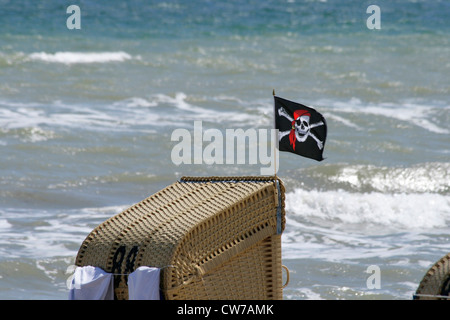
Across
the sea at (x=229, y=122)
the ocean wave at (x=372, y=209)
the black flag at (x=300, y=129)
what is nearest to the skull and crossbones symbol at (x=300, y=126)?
the black flag at (x=300, y=129)

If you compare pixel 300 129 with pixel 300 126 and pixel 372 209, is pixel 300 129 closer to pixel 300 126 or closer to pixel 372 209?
pixel 300 126

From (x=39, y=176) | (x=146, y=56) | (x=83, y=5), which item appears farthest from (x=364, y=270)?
(x=83, y=5)

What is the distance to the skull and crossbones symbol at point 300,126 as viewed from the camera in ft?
15.4

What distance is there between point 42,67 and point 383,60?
899 cm

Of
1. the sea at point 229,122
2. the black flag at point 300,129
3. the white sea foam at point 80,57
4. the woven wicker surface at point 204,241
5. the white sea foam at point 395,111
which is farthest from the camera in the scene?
the white sea foam at point 80,57

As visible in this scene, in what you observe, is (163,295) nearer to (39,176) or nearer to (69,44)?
(39,176)

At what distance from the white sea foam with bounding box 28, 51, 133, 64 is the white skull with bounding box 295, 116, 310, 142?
16.2m

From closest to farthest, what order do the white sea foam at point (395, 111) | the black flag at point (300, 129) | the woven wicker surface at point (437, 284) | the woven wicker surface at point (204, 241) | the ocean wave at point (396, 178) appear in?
the woven wicker surface at point (437, 284), the woven wicker surface at point (204, 241), the black flag at point (300, 129), the ocean wave at point (396, 178), the white sea foam at point (395, 111)

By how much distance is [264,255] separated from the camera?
471 cm

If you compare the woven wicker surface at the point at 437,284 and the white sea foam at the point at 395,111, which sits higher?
the white sea foam at the point at 395,111

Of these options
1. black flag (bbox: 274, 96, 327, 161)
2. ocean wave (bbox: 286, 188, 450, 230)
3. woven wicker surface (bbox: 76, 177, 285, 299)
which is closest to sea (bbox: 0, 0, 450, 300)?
ocean wave (bbox: 286, 188, 450, 230)

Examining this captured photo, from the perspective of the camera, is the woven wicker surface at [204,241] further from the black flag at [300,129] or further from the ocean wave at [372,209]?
the ocean wave at [372,209]

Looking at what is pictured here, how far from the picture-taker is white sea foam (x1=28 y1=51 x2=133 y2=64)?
20641 mm

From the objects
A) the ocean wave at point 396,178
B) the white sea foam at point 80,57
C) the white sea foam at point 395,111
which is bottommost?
the ocean wave at point 396,178
